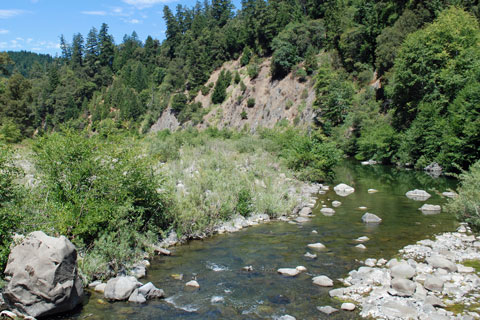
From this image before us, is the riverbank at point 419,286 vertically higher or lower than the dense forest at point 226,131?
lower

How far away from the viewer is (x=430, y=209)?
14.7 m

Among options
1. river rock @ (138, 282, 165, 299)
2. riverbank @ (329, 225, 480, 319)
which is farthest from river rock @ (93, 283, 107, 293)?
riverbank @ (329, 225, 480, 319)

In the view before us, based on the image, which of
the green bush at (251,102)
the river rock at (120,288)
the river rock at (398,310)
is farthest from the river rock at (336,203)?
the green bush at (251,102)

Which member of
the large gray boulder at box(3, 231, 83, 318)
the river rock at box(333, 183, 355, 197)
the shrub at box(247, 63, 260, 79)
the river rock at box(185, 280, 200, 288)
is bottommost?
the river rock at box(333, 183, 355, 197)

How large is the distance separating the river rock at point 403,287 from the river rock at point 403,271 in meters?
0.55

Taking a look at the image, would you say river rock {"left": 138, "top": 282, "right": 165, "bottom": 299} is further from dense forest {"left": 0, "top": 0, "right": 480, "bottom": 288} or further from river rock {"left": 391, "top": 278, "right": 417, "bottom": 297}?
river rock {"left": 391, "top": 278, "right": 417, "bottom": 297}

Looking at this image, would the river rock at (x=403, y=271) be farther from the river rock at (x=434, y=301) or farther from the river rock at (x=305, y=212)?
the river rock at (x=305, y=212)

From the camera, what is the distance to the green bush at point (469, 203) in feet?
37.2

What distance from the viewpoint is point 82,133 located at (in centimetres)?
1027

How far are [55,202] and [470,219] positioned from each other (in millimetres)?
12029

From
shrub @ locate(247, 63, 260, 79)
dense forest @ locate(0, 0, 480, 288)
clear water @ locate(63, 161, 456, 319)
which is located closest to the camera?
clear water @ locate(63, 161, 456, 319)

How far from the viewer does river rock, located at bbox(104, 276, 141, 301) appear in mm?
7164

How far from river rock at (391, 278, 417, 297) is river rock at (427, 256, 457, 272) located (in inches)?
61.1

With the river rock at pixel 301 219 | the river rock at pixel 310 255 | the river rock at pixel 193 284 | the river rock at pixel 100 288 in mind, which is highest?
the river rock at pixel 100 288
